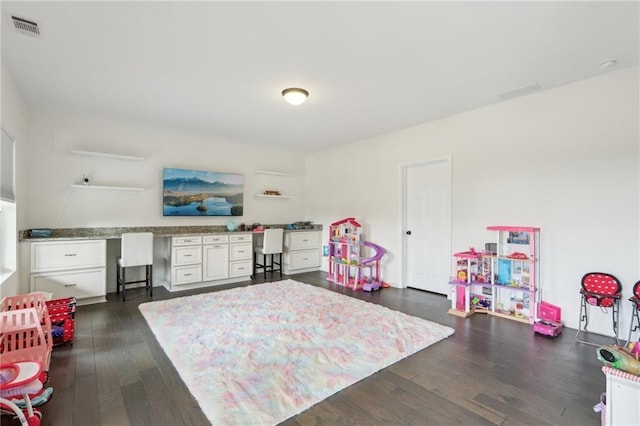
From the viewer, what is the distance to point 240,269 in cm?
516

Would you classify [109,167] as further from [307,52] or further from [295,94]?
[307,52]

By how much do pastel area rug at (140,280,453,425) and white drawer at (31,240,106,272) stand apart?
0.98m

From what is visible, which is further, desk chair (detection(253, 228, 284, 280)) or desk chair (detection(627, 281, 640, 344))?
desk chair (detection(253, 228, 284, 280))

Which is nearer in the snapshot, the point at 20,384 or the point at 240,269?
the point at 20,384

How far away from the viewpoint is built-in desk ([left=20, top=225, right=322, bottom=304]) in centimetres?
360

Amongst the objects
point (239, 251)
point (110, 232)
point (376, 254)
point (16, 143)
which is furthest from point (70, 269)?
point (376, 254)

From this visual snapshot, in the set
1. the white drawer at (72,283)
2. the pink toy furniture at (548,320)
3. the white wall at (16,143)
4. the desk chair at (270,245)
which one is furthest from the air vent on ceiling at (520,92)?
the white drawer at (72,283)

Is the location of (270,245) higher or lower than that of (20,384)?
higher

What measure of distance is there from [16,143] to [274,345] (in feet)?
11.6

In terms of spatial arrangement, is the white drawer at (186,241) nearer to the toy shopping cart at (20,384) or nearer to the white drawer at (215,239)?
the white drawer at (215,239)

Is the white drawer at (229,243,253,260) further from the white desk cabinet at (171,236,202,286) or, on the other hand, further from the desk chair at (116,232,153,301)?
the desk chair at (116,232,153,301)

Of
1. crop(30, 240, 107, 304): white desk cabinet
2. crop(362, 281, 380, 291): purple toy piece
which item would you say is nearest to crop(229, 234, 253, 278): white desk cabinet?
crop(30, 240, 107, 304): white desk cabinet

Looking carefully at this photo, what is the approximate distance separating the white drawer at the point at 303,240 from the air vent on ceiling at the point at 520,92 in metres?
3.90

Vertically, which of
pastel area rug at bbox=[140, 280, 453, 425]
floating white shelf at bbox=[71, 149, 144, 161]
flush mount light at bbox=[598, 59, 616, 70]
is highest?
flush mount light at bbox=[598, 59, 616, 70]
